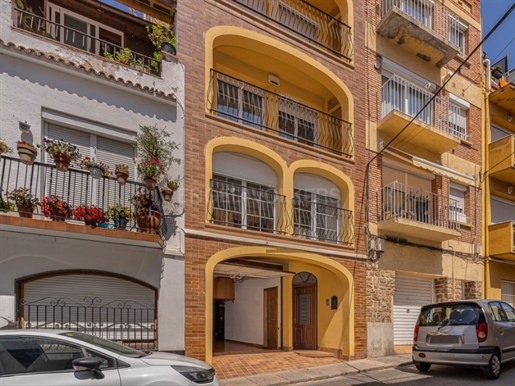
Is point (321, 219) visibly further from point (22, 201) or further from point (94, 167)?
point (22, 201)

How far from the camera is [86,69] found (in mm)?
8688

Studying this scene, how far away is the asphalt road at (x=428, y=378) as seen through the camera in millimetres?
8523

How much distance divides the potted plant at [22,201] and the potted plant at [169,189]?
2.58 m

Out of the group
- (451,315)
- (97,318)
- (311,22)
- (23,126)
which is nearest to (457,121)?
(311,22)

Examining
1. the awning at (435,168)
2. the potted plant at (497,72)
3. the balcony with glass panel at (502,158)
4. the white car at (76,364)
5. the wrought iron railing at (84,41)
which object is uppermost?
the potted plant at (497,72)

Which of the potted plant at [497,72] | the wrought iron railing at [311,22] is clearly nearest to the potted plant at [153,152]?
the wrought iron railing at [311,22]

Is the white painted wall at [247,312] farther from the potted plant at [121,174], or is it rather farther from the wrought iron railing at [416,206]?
the potted plant at [121,174]

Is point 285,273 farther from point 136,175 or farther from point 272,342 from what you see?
point 136,175

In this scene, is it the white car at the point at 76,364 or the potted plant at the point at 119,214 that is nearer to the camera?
the white car at the point at 76,364

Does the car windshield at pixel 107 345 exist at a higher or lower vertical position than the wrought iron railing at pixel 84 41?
lower

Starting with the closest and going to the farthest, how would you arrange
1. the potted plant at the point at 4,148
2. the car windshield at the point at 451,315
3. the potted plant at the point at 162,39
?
the potted plant at the point at 4,148
the car windshield at the point at 451,315
the potted plant at the point at 162,39

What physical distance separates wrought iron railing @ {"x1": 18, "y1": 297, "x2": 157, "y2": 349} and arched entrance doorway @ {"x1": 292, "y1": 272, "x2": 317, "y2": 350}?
6.12 m

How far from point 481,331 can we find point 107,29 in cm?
1114

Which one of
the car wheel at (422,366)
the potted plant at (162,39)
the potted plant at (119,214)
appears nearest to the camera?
the potted plant at (119,214)
